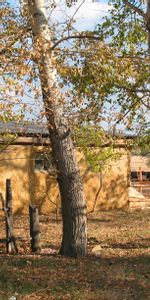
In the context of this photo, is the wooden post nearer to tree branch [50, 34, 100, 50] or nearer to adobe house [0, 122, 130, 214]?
tree branch [50, 34, 100, 50]

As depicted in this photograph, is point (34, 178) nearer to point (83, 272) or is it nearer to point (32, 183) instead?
point (32, 183)

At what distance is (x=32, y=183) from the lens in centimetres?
1834

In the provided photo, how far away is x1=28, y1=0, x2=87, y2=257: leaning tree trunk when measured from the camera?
9289 mm

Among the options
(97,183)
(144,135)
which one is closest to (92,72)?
(144,135)

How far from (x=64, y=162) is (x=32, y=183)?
9036 millimetres

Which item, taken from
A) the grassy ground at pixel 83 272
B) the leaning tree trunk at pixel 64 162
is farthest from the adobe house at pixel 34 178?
the leaning tree trunk at pixel 64 162

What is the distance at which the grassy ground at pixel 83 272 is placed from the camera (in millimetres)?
7254

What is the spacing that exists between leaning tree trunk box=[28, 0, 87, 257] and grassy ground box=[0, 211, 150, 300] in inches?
17.3

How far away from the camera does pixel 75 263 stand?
29.6 feet

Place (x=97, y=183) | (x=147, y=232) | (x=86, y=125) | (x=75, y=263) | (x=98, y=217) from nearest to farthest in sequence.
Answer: (x=75, y=263)
(x=86, y=125)
(x=147, y=232)
(x=98, y=217)
(x=97, y=183)

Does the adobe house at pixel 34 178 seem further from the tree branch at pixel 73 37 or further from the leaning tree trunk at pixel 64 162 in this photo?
the tree branch at pixel 73 37

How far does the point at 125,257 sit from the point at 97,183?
10.0m

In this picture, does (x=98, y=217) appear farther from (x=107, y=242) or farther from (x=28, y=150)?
(x=107, y=242)

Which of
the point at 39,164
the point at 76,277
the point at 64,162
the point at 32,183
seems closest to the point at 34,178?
the point at 32,183
